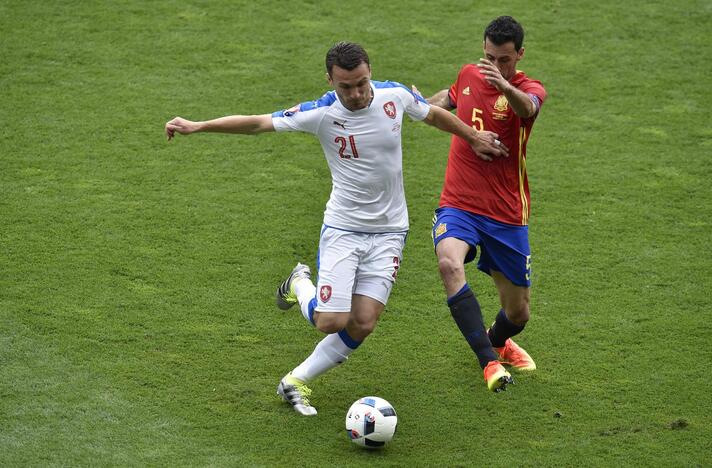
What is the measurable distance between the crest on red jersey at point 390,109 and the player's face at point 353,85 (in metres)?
0.14

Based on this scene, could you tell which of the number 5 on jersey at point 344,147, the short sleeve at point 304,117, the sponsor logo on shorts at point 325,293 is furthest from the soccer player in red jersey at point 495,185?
the short sleeve at point 304,117

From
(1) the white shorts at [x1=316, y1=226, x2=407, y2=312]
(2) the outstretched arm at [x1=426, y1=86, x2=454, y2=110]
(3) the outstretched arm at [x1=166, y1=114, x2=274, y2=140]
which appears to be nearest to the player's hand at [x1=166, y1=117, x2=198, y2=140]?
(3) the outstretched arm at [x1=166, y1=114, x2=274, y2=140]

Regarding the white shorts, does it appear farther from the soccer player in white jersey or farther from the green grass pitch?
the green grass pitch

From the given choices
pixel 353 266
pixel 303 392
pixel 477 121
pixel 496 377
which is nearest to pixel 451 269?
pixel 353 266

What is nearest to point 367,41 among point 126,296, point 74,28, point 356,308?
point 74,28

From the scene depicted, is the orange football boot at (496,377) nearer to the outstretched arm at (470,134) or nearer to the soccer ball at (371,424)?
the soccer ball at (371,424)

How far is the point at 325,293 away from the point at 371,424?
932 millimetres

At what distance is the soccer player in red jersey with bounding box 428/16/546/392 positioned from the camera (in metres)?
7.71

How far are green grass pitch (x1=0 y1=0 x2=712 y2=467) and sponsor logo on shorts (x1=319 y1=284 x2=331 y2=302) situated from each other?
2.80 feet

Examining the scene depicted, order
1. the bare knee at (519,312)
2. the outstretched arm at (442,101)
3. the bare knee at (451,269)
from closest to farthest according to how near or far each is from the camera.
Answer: the bare knee at (451,269)
the bare knee at (519,312)
the outstretched arm at (442,101)

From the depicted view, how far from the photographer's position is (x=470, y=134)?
300 inches

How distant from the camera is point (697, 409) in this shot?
7641 millimetres

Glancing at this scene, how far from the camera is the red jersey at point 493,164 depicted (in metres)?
7.89

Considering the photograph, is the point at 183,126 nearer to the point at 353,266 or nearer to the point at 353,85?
the point at 353,85
